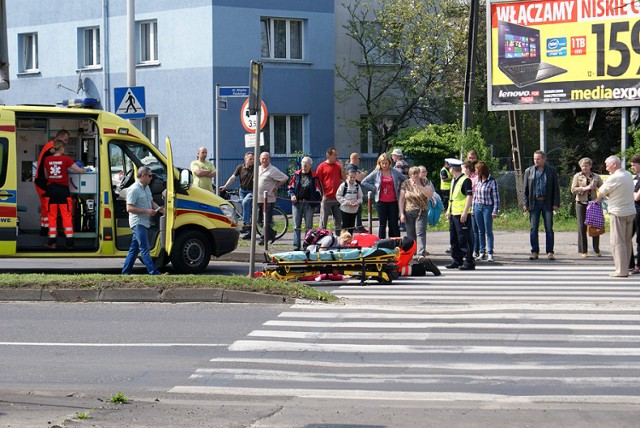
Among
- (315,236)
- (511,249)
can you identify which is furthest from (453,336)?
(511,249)

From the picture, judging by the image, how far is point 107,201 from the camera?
16.5 metres

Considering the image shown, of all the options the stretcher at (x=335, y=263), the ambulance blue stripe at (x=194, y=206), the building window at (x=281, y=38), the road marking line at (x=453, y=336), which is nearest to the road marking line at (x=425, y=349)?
the road marking line at (x=453, y=336)

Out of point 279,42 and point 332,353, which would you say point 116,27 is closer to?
point 279,42

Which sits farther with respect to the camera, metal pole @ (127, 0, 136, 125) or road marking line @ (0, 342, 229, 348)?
metal pole @ (127, 0, 136, 125)

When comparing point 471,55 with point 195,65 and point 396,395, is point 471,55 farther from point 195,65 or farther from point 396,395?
point 396,395

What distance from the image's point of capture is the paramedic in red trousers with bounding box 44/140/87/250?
16.3m

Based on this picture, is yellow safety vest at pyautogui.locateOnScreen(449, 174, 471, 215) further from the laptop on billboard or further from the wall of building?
the wall of building

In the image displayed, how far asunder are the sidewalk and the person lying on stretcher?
2.22 metres

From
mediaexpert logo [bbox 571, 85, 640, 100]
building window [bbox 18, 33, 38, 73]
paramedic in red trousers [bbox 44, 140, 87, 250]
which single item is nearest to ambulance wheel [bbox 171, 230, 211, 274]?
paramedic in red trousers [bbox 44, 140, 87, 250]

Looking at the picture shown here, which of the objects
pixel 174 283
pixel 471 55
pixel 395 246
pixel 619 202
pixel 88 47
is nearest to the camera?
pixel 174 283

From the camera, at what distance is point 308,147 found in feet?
110

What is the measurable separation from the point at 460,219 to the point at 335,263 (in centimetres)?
291

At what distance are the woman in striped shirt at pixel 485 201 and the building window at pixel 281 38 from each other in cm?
1525

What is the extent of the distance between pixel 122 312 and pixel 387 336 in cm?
353
